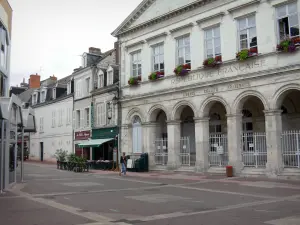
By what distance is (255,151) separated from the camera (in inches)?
731

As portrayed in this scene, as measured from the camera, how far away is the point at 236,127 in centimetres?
1897

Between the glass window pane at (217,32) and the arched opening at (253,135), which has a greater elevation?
the glass window pane at (217,32)

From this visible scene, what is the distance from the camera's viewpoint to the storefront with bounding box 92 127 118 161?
1082 inches

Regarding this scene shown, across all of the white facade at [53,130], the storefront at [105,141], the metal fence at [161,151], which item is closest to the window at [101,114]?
the storefront at [105,141]

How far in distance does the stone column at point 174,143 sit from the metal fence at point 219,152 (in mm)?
2329

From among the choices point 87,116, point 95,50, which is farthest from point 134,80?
point 95,50

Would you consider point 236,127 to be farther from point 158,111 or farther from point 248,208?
point 248,208

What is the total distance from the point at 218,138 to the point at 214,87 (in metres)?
3.28

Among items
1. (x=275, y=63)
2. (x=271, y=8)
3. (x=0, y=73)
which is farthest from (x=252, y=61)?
(x=0, y=73)

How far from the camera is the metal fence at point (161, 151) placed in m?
23.9

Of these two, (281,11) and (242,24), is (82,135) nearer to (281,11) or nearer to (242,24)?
(242,24)

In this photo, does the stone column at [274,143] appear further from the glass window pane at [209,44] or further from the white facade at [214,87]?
the glass window pane at [209,44]

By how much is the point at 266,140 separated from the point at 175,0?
11223 mm

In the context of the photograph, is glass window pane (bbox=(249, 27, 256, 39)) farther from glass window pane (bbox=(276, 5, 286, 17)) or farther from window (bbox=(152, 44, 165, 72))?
window (bbox=(152, 44, 165, 72))
